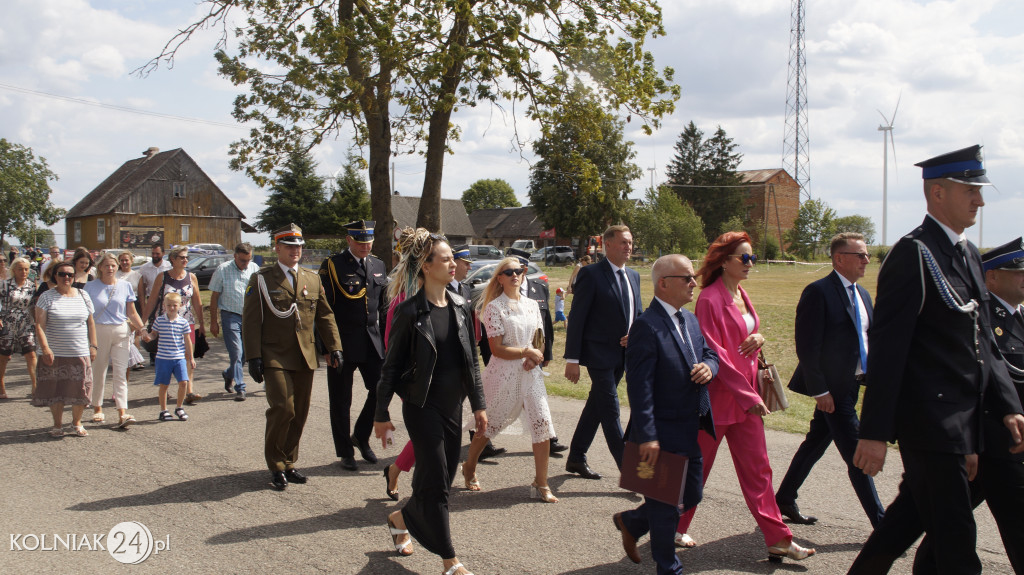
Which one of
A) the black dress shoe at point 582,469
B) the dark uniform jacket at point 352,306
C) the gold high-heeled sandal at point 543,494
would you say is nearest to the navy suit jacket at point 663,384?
the gold high-heeled sandal at point 543,494

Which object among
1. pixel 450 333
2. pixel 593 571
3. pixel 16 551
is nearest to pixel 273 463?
pixel 16 551

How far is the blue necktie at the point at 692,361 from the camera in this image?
12.6 feet

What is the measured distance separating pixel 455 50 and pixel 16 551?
10.9 metres

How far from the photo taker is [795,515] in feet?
15.8

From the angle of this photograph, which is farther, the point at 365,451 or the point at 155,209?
the point at 155,209

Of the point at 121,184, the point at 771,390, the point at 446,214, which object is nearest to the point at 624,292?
the point at 771,390

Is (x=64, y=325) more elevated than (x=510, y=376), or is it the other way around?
(x=64, y=325)

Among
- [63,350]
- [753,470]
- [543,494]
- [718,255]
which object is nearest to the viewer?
[753,470]

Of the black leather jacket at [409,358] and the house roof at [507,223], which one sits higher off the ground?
the house roof at [507,223]

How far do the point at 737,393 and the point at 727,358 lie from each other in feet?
0.76

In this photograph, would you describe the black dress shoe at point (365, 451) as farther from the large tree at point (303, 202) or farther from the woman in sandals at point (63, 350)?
the large tree at point (303, 202)

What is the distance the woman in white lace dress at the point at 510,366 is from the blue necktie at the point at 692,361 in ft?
5.88

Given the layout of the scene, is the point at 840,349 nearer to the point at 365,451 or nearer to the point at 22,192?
the point at 365,451

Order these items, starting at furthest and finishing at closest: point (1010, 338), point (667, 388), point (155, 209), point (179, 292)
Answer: point (155, 209)
point (179, 292)
point (667, 388)
point (1010, 338)
